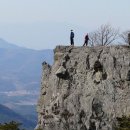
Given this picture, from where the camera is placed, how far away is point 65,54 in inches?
2955

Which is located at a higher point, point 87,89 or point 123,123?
point 87,89

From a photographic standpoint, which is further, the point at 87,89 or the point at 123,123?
the point at 87,89

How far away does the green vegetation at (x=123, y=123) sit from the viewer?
58266 mm

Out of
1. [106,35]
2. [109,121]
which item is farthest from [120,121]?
[106,35]

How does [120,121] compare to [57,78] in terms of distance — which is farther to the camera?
[57,78]

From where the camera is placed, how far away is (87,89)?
7088cm

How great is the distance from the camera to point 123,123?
61.3 m

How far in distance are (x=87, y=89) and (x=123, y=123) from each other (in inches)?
441

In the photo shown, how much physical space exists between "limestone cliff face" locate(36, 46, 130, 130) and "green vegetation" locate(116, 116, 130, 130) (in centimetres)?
154

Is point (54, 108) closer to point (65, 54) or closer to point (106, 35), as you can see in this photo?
point (65, 54)

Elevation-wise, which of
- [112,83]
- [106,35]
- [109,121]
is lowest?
[109,121]

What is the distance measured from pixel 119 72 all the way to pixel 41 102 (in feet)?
63.4

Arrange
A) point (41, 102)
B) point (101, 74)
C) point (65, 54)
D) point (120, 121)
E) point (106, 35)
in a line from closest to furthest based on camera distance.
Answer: point (120, 121) → point (101, 74) → point (65, 54) → point (41, 102) → point (106, 35)

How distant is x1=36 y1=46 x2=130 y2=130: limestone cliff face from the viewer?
67.4 meters
